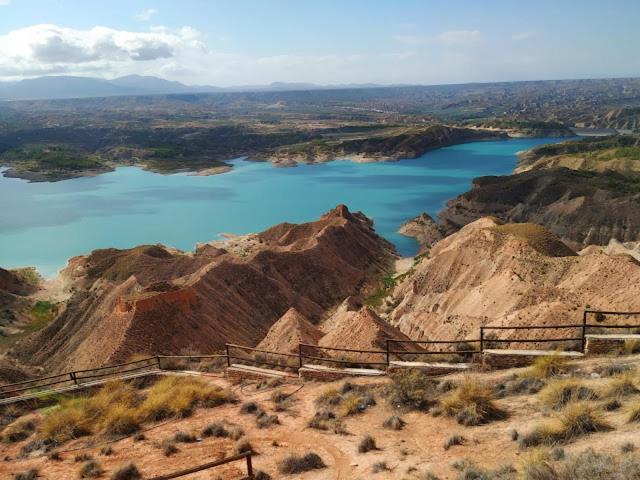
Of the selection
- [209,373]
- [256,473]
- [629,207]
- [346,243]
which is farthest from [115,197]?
[256,473]

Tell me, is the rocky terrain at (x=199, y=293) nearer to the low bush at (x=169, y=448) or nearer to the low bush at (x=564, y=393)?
the low bush at (x=169, y=448)

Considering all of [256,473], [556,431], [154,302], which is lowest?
[154,302]

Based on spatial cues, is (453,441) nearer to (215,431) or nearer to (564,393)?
(564,393)

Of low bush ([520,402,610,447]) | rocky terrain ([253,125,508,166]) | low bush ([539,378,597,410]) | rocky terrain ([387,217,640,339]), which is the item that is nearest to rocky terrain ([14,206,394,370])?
rocky terrain ([387,217,640,339])

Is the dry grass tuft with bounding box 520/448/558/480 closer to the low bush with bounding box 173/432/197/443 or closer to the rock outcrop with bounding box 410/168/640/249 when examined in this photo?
the low bush with bounding box 173/432/197/443

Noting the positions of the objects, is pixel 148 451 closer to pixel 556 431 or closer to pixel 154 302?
pixel 556 431
